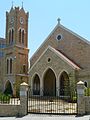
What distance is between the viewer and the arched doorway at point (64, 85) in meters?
29.1

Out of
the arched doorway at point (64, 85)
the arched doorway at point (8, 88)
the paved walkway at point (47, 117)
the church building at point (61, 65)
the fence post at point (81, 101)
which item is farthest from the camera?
the arched doorway at point (8, 88)

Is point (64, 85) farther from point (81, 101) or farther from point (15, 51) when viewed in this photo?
point (81, 101)

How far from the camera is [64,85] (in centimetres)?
3103

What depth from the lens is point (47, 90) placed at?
36.1 metres

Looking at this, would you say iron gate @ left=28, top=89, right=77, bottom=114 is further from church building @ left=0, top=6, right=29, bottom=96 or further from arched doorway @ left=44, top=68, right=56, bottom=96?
church building @ left=0, top=6, right=29, bottom=96

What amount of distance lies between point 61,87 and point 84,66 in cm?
428

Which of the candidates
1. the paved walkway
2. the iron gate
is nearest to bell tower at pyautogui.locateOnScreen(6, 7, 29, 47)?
the iron gate

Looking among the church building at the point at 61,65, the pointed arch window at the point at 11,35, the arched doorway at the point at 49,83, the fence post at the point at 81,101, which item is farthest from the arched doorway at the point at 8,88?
the fence post at the point at 81,101

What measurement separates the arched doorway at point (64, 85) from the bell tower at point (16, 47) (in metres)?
9.12

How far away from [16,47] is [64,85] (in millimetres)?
13782

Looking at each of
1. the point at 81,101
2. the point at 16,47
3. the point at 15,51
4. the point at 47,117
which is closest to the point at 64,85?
the point at 15,51

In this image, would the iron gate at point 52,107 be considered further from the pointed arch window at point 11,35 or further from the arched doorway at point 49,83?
the pointed arch window at point 11,35

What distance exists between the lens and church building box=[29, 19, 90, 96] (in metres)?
→ 30.5

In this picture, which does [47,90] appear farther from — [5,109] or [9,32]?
[5,109]
